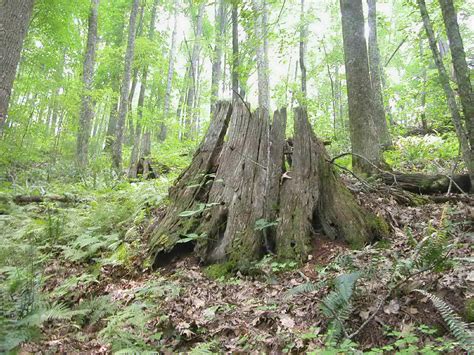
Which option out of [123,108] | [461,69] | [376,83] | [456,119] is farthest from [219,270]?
[123,108]

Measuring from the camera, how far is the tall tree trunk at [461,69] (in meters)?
4.54

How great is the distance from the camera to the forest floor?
2.56m

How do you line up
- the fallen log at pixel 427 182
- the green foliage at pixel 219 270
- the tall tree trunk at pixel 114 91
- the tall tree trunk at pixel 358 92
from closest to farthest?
the green foliage at pixel 219 270 < the fallen log at pixel 427 182 < the tall tree trunk at pixel 358 92 < the tall tree trunk at pixel 114 91

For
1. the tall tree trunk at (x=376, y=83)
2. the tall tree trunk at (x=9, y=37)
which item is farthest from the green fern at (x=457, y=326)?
the tall tree trunk at (x=376, y=83)

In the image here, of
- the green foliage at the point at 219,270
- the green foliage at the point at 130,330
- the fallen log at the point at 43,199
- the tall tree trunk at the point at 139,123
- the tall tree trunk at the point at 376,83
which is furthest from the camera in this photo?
the tall tree trunk at the point at 139,123

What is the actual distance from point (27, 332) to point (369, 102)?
20.9 feet

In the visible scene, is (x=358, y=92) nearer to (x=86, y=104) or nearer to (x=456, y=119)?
(x=456, y=119)

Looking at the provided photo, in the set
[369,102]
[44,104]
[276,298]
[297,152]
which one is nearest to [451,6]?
[369,102]

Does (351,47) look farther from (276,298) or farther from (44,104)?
(44,104)

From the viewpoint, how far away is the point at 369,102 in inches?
257

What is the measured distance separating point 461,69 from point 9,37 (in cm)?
718

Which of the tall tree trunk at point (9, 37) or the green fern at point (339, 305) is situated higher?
the tall tree trunk at point (9, 37)

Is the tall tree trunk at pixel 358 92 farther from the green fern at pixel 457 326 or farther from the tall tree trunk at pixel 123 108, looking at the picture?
the tall tree trunk at pixel 123 108

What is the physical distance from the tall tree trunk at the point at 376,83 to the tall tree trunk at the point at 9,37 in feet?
25.9
